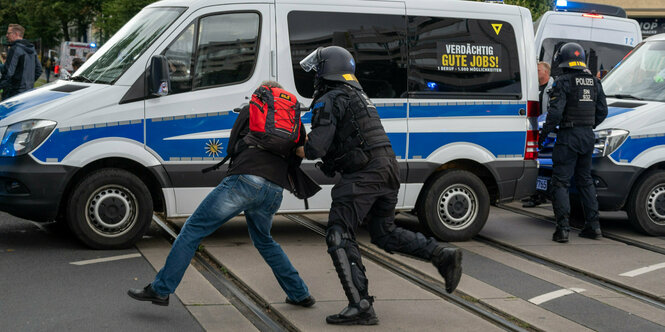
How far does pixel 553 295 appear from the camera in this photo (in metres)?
6.68

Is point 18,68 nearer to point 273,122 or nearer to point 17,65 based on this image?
point 17,65

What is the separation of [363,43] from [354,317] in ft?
11.5

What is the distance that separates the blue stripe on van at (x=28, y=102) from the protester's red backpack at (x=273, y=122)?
9.07 feet

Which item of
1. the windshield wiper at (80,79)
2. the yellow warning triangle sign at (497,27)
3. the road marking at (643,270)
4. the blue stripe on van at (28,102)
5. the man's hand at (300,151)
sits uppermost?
the yellow warning triangle sign at (497,27)

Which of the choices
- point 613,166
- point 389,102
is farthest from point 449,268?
point 613,166

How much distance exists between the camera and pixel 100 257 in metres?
7.45

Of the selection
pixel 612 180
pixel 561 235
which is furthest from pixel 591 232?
pixel 612 180

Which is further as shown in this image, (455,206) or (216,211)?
(455,206)

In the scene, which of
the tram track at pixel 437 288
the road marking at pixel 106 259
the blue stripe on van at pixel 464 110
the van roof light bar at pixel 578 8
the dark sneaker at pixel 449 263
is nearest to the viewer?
the dark sneaker at pixel 449 263

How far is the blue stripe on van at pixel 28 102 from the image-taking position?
25.3 feet

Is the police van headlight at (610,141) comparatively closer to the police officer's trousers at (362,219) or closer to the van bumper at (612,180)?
the van bumper at (612,180)

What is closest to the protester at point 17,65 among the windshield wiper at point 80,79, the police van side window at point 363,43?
the windshield wiper at point 80,79

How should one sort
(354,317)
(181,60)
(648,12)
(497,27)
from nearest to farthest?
(354,317)
(181,60)
(497,27)
(648,12)

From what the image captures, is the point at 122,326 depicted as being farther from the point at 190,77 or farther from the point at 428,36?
the point at 428,36
